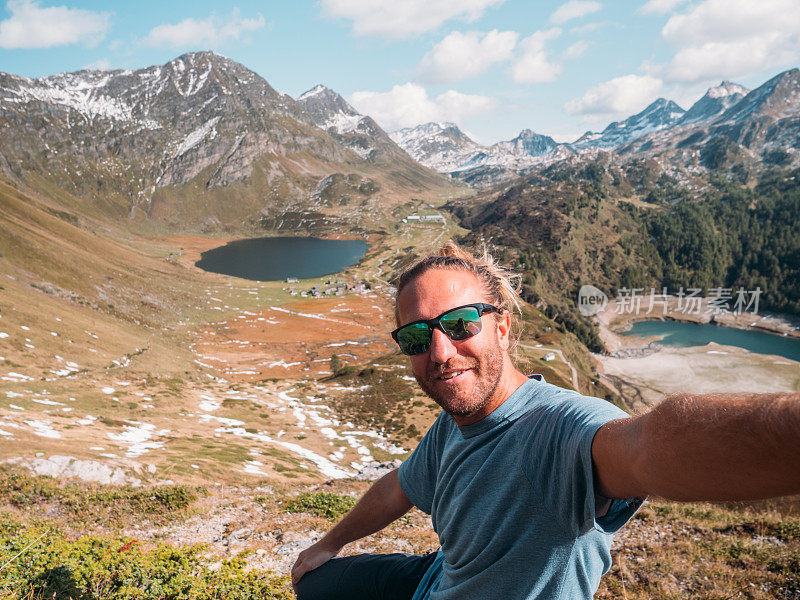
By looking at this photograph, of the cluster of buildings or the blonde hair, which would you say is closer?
the blonde hair

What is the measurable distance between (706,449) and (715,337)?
202 metres

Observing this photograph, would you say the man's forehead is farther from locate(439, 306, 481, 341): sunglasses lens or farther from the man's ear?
the man's ear

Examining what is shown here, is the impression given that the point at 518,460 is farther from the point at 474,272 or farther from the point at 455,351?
the point at 474,272

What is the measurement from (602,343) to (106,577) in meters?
161

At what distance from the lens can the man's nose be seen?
3.42 meters

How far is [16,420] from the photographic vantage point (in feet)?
67.5

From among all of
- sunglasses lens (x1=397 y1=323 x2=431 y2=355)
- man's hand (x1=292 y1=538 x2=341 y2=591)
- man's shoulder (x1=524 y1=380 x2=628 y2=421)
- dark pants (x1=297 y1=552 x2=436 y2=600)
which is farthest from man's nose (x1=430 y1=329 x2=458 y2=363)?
man's hand (x1=292 y1=538 x2=341 y2=591)

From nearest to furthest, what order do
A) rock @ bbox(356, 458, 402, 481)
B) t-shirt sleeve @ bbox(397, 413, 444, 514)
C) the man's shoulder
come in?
the man's shoulder < t-shirt sleeve @ bbox(397, 413, 444, 514) < rock @ bbox(356, 458, 402, 481)

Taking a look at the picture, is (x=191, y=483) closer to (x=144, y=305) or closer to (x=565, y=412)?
(x=565, y=412)

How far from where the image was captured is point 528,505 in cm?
272

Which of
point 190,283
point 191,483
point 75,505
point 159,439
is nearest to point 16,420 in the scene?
point 159,439

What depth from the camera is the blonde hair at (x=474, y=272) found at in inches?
154

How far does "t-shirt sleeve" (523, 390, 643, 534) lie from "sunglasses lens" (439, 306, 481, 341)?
40.2 inches

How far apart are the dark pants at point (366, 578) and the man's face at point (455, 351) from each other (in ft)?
8.53
